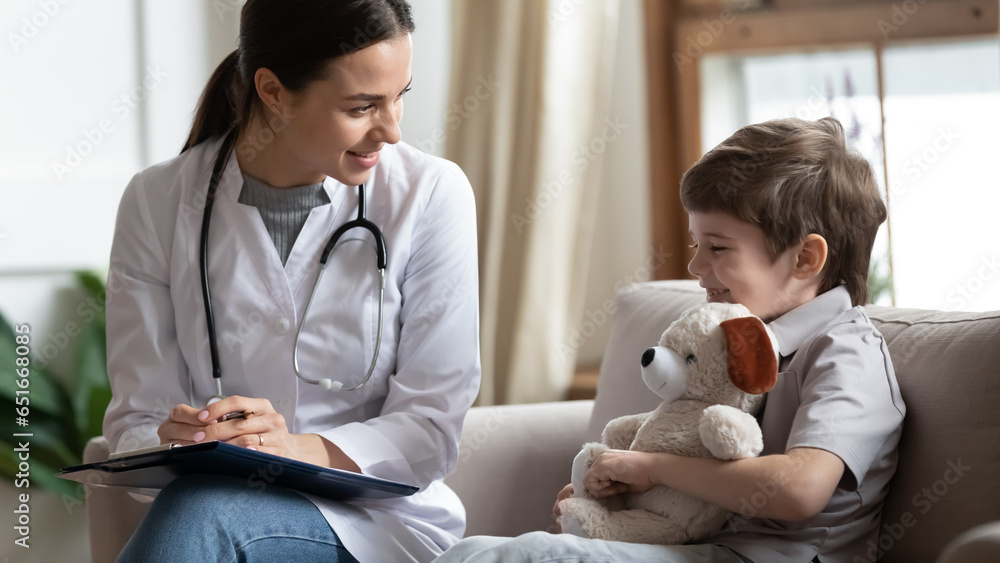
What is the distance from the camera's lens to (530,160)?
2.34 meters

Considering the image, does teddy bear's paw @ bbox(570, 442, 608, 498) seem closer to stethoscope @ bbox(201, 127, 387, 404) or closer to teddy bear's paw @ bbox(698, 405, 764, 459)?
teddy bear's paw @ bbox(698, 405, 764, 459)

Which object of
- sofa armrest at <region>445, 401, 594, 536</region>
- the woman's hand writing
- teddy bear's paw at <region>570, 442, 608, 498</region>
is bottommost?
sofa armrest at <region>445, 401, 594, 536</region>

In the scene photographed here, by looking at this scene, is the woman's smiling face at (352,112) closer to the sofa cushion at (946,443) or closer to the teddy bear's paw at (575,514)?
the teddy bear's paw at (575,514)

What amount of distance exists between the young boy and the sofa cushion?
4 centimetres

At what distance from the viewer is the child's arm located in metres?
0.94

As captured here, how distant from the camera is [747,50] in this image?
2.29 m

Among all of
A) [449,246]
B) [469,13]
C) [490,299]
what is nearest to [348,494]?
[449,246]

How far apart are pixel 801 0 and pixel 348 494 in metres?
1.67

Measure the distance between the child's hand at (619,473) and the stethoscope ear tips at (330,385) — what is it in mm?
425

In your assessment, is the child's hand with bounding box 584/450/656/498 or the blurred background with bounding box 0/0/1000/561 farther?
the blurred background with bounding box 0/0/1000/561

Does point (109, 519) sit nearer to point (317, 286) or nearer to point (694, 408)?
point (317, 286)

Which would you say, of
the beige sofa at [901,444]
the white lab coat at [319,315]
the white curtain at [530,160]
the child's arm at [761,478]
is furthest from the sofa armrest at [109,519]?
the white curtain at [530,160]

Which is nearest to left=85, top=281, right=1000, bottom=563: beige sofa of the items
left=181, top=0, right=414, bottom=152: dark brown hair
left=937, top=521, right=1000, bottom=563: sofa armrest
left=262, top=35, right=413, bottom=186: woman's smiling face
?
left=937, top=521, right=1000, bottom=563: sofa armrest

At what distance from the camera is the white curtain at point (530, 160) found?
7.55 ft
